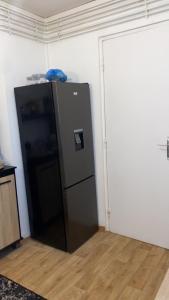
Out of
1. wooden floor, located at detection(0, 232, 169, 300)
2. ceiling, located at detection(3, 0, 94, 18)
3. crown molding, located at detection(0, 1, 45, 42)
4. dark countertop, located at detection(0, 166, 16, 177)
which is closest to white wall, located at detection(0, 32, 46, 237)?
crown molding, located at detection(0, 1, 45, 42)

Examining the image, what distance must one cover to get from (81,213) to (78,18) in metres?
2.27

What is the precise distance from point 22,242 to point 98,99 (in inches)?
77.2

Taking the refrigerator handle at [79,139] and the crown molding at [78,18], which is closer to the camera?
the crown molding at [78,18]

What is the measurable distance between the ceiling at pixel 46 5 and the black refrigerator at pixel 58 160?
910mm

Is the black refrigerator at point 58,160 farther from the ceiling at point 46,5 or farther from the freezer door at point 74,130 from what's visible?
the ceiling at point 46,5

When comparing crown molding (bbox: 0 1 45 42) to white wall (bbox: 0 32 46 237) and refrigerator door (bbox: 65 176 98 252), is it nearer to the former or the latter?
white wall (bbox: 0 32 46 237)

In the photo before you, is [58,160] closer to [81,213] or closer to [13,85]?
[81,213]

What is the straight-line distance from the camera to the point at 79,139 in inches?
→ 106

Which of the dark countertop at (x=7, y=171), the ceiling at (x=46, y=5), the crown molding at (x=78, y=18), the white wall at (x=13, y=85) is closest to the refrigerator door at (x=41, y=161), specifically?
the white wall at (x=13, y=85)

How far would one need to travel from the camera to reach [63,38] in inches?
117

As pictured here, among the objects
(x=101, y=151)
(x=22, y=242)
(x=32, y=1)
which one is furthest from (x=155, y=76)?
(x=22, y=242)

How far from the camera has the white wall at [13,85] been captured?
8.75 ft

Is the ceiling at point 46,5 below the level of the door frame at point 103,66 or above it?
above

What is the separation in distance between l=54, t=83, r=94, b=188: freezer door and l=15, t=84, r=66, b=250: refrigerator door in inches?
3.3
